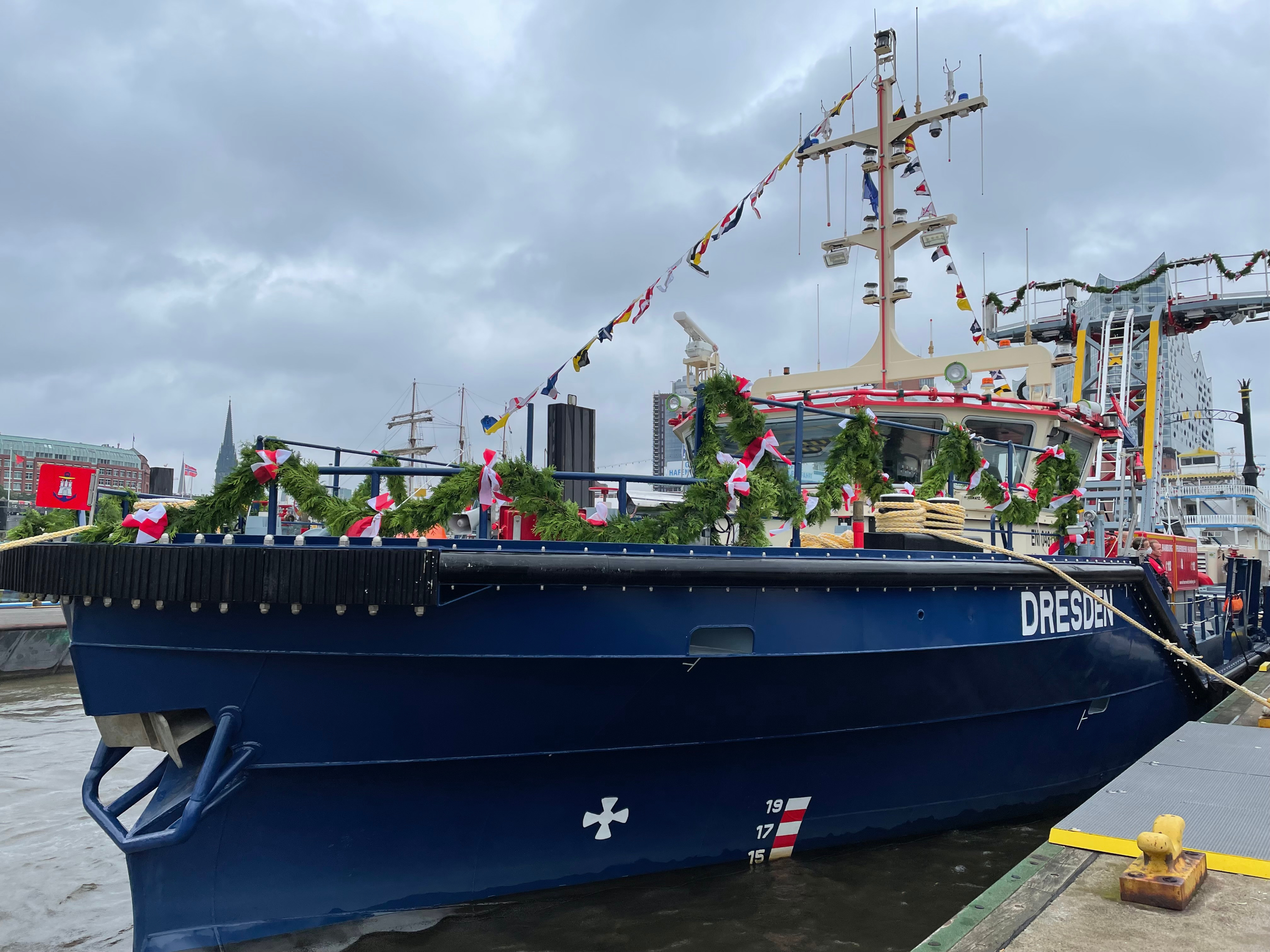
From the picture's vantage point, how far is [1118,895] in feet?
9.58

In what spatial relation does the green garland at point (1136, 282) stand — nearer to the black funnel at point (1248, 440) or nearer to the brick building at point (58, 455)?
the black funnel at point (1248, 440)

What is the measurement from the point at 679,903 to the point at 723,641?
148 cm

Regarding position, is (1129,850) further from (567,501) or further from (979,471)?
(979,471)

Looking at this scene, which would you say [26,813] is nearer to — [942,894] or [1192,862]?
[942,894]

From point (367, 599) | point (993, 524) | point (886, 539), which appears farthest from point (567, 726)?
point (993, 524)

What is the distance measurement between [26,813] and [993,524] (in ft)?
27.3

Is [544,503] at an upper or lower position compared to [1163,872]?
upper

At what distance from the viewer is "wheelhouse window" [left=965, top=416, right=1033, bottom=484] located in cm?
789

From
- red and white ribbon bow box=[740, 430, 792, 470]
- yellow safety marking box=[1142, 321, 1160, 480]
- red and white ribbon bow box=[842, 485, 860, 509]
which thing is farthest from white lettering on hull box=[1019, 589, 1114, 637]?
yellow safety marking box=[1142, 321, 1160, 480]

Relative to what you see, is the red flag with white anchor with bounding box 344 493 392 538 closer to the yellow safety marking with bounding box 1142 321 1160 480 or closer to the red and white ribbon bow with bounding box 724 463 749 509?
the red and white ribbon bow with bounding box 724 463 749 509

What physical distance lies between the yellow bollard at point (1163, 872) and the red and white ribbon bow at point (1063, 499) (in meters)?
4.65

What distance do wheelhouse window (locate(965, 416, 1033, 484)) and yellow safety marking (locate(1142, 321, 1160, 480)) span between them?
4354 millimetres

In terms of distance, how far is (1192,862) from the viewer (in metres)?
2.97

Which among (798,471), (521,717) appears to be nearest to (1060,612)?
(798,471)
